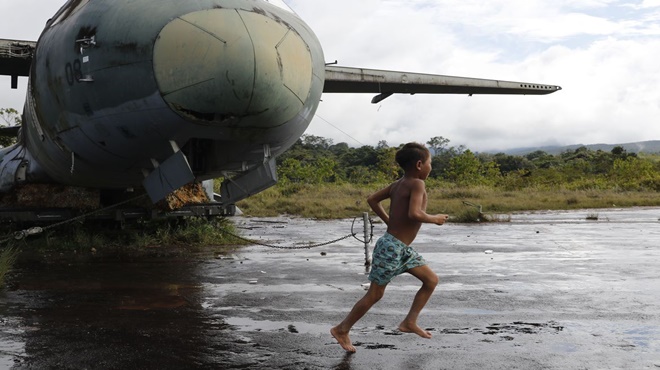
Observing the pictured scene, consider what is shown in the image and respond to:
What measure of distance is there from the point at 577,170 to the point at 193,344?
153 ft

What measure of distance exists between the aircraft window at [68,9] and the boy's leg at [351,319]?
462cm

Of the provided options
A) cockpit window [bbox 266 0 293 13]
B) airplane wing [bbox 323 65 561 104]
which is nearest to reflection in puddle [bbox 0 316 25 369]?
cockpit window [bbox 266 0 293 13]

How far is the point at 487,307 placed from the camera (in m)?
6.67

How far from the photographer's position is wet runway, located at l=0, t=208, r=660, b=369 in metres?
4.78

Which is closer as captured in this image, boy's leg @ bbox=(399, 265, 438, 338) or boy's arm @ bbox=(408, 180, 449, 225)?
boy's arm @ bbox=(408, 180, 449, 225)

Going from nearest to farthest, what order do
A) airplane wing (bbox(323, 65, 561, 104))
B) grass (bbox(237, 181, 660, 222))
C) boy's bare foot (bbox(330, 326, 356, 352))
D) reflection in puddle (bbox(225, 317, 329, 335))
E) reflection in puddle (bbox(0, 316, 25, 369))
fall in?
reflection in puddle (bbox(0, 316, 25, 369)), boy's bare foot (bbox(330, 326, 356, 352)), reflection in puddle (bbox(225, 317, 329, 335)), airplane wing (bbox(323, 65, 561, 104)), grass (bbox(237, 181, 660, 222))

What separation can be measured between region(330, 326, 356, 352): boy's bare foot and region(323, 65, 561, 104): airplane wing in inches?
317

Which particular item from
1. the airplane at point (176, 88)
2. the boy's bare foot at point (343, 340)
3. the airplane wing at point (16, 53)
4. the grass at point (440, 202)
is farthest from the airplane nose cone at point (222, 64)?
the grass at point (440, 202)

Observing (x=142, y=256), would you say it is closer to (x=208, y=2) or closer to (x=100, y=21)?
(x=100, y=21)

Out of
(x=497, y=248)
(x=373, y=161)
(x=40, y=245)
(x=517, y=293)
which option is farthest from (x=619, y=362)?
(x=373, y=161)

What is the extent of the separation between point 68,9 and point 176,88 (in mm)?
2803

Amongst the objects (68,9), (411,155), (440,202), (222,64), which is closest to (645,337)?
(411,155)

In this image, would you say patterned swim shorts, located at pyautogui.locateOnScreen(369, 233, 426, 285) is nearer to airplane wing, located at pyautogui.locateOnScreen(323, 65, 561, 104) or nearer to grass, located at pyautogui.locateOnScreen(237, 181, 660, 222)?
airplane wing, located at pyautogui.locateOnScreen(323, 65, 561, 104)

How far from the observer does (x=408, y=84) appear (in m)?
13.7
